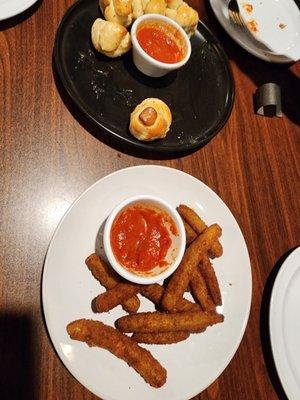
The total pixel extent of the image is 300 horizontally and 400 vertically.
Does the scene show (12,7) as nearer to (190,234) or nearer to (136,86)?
(136,86)

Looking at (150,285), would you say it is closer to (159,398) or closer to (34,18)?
(159,398)

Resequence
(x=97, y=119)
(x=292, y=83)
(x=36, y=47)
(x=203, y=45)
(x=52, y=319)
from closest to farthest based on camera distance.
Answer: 1. (x=52, y=319)
2. (x=97, y=119)
3. (x=36, y=47)
4. (x=203, y=45)
5. (x=292, y=83)

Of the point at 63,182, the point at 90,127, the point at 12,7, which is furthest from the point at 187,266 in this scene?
the point at 12,7

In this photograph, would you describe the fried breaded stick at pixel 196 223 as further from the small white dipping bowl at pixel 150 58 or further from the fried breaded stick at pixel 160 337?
the small white dipping bowl at pixel 150 58

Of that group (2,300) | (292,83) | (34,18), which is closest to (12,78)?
(34,18)

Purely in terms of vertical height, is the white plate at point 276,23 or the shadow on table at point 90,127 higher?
the white plate at point 276,23

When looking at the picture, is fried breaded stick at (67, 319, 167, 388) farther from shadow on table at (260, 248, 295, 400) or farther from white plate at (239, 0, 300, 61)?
white plate at (239, 0, 300, 61)

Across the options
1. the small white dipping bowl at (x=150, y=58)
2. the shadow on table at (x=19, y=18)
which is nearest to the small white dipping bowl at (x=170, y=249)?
the small white dipping bowl at (x=150, y=58)
